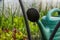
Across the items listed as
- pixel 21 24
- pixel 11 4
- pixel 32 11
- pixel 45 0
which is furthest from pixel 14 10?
pixel 32 11

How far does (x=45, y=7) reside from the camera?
8.25 feet

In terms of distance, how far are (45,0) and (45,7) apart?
0.09 m

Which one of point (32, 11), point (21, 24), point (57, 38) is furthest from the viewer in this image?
point (21, 24)

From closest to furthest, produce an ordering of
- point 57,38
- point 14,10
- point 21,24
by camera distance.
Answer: point 57,38, point 21,24, point 14,10

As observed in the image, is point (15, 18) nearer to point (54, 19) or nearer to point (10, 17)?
point (10, 17)

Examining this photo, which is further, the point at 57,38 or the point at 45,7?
the point at 45,7

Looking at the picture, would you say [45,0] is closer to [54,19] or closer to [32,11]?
[54,19]

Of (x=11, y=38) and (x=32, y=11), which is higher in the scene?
(x=32, y=11)

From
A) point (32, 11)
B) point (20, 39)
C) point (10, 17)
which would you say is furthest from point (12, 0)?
point (32, 11)

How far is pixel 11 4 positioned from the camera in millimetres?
2336

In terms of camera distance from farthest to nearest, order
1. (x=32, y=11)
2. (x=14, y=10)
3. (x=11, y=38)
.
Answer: (x=14, y=10), (x=11, y=38), (x=32, y=11)

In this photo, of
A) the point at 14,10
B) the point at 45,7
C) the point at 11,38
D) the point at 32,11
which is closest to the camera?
the point at 32,11

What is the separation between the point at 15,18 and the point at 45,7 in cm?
57

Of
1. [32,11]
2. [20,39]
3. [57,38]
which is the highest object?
[32,11]
